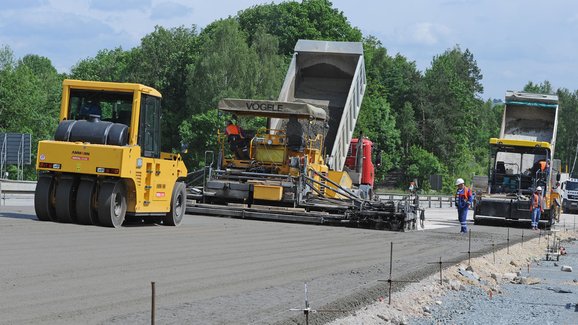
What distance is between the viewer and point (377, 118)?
82750mm

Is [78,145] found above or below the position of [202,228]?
above

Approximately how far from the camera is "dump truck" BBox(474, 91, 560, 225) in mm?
33938

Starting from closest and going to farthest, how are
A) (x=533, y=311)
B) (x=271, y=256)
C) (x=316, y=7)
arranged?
(x=533, y=311) < (x=271, y=256) < (x=316, y=7)

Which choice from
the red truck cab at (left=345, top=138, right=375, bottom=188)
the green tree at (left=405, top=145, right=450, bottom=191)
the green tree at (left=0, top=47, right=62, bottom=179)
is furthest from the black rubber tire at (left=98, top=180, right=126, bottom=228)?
the green tree at (left=405, top=145, right=450, bottom=191)

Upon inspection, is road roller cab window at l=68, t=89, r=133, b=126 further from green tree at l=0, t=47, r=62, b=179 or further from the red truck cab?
green tree at l=0, t=47, r=62, b=179

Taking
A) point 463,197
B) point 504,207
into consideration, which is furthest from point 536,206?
point 463,197

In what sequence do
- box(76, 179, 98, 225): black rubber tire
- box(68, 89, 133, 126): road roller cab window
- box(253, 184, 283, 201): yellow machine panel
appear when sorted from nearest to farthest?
box(76, 179, 98, 225): black rubber tire
box(68, 89, 133, 126): road roller cab window
box(253, 184, 283, 201): yellow machine panel

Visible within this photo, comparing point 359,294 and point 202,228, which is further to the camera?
point 202,228

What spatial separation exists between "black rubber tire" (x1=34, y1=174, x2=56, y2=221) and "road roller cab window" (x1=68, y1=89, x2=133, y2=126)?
1.59 m

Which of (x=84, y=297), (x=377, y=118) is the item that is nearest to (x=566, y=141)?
(x=377, y=118)

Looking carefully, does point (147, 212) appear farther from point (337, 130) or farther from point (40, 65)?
point (40, 65)

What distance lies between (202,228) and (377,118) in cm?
6170

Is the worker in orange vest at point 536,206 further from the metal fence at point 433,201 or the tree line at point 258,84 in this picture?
the tree line at point 258,84

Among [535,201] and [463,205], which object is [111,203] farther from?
[535,201]
